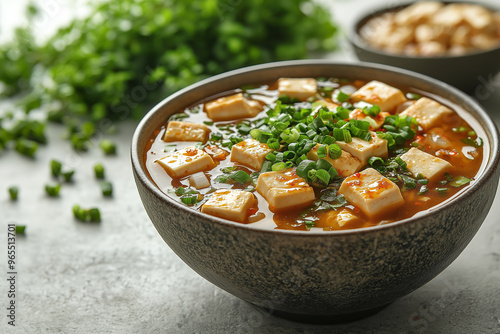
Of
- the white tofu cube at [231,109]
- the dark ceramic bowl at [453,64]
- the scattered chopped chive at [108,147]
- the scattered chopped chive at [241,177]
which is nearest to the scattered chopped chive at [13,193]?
the scattered chopped chive at [108,147]

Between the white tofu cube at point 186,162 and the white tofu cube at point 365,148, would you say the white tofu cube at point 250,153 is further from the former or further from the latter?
the white tofu cube at point 365,148

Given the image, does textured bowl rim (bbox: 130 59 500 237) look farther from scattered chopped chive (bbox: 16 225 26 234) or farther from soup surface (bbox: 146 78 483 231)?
scattered chopped chive (bbox: 16 225 26 234)

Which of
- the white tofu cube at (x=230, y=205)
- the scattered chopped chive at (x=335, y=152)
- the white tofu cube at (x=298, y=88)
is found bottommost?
the white tofu cube at (x=230, y=205)

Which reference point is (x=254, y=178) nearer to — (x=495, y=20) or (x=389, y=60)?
(x=389, y=60)

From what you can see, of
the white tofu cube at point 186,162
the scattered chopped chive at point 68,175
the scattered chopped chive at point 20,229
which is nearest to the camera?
the white tofu cube at point 186,162

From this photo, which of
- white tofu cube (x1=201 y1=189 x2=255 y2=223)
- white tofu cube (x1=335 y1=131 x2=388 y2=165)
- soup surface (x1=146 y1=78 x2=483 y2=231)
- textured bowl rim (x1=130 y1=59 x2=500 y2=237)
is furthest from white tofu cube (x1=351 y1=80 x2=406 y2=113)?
white tofu cube (x1=201 y1=189 x2=255 y2=223)
